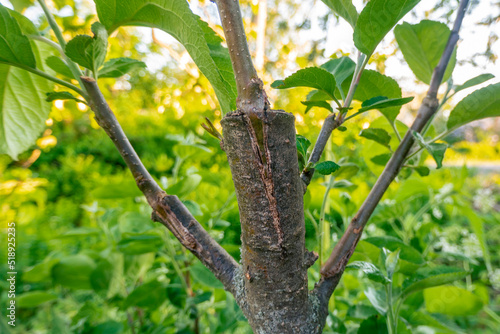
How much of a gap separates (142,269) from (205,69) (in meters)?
0.48

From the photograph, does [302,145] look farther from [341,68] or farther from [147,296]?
[147,296]

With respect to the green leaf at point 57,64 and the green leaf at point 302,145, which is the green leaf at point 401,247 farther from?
the green leaf at point 57,64

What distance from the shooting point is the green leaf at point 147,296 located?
455 mm

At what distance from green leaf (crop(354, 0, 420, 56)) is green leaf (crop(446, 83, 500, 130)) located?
4.5 inches

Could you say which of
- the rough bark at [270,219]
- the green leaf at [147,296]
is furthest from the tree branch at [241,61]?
the green leaf at [147,296]

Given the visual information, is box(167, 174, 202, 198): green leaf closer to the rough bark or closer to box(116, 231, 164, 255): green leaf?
box(116, 231, 164, 255): green leaf

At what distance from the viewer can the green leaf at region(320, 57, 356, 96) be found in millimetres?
314

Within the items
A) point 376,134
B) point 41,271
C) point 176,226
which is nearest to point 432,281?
point 376,134

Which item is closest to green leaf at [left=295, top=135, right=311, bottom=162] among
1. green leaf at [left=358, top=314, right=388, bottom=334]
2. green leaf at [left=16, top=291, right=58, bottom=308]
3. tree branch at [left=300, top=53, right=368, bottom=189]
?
tree branch at [left=300, top=53, right=368, bottom=189]

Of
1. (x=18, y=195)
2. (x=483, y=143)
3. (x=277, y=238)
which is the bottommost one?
(x=483, y=143)

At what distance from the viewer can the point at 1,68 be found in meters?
0.35

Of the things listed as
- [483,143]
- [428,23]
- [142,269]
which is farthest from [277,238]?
[483,143]

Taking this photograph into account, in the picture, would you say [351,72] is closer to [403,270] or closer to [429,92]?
[429,92]

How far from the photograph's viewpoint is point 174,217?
0.28m
